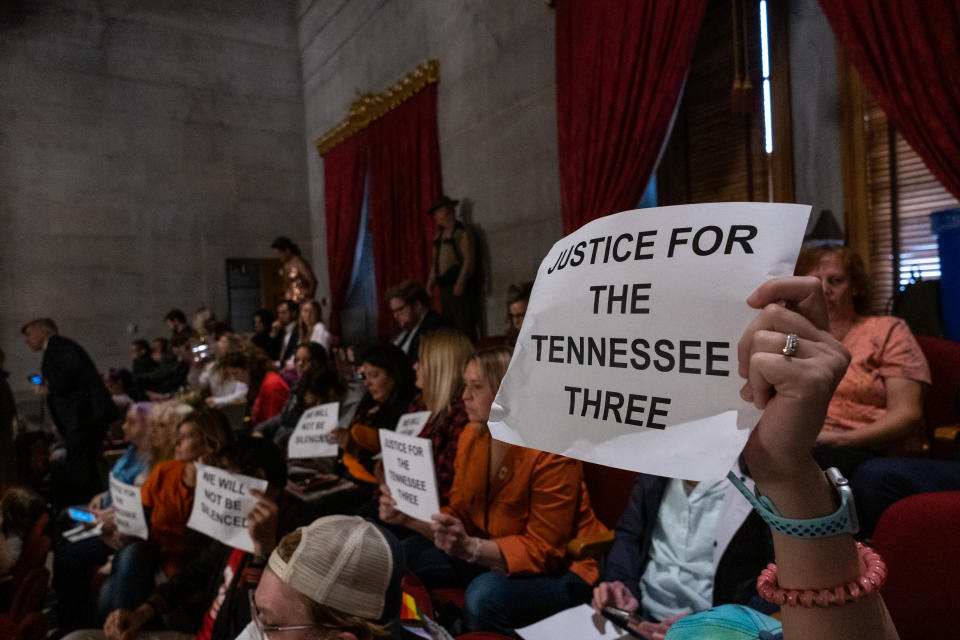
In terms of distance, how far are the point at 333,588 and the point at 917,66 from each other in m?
2.79

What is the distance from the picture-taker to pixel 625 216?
2.19ft

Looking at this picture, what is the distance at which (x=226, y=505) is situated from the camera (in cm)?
188

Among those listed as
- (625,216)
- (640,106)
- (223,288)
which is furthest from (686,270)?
(223,288)

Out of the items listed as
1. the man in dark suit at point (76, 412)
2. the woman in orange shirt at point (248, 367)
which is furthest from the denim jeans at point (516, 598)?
the man in dark suit at point (76, 412)

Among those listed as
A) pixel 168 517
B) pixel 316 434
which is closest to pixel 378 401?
pixel 316 434

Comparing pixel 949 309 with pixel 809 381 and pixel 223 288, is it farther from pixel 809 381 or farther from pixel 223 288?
pixel 223 288

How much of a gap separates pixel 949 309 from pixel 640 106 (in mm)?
1930

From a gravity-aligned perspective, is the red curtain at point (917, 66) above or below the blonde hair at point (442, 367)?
above

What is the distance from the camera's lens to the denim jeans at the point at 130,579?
2154 mm

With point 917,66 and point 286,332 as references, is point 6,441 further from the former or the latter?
point 917,66

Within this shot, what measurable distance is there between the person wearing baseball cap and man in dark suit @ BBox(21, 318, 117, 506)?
181 inches

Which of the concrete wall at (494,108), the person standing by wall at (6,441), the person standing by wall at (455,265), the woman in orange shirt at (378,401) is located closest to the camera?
the woman in orange shirt at (378,401)

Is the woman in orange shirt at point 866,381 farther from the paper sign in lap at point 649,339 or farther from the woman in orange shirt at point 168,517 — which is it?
the woman in orange shirt at point 168,517

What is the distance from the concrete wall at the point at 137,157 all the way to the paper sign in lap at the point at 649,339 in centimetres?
944
